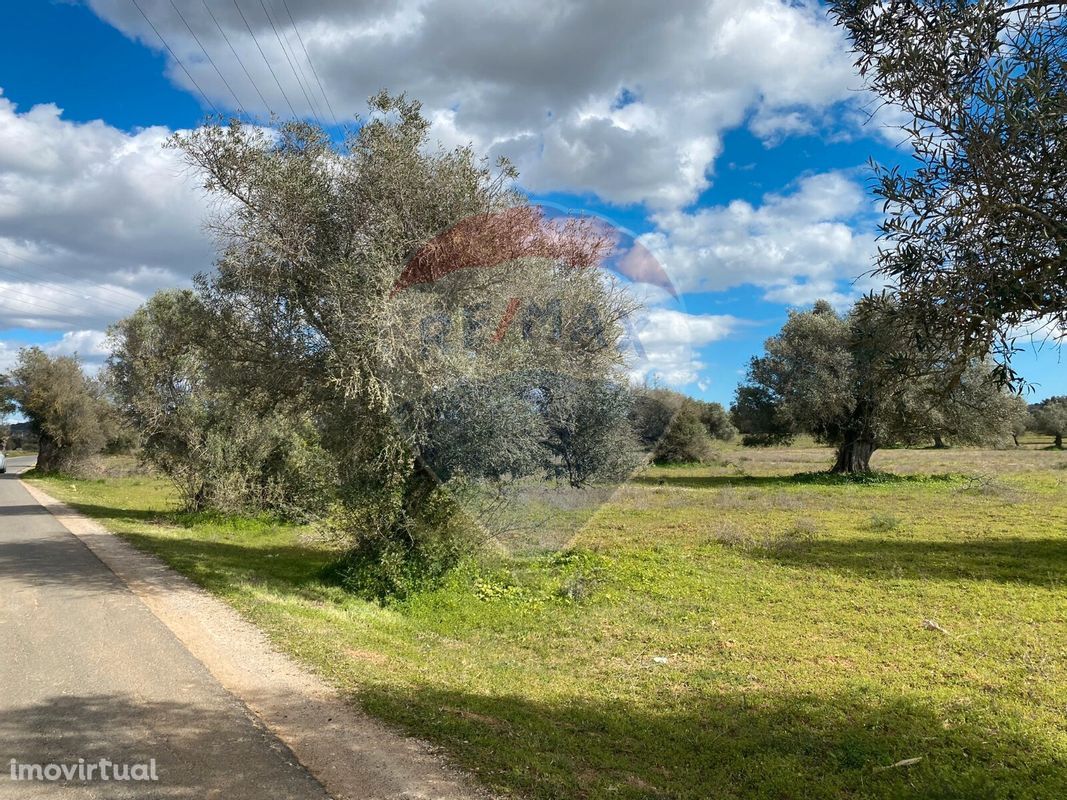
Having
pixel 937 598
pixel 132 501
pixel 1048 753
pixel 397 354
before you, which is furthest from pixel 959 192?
pixel 132 501

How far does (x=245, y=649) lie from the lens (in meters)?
7.93

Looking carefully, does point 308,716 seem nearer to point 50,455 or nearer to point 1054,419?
point 50,455

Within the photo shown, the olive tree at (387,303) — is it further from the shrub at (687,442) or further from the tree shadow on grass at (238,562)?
the shrub at (687,442)

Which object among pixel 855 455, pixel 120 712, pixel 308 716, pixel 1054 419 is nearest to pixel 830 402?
pixel 855 455

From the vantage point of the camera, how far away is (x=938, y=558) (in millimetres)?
14820

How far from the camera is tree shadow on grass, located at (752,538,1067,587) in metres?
13.2

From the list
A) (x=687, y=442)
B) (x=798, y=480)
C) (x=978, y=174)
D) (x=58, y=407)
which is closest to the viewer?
(x=978, y=174)

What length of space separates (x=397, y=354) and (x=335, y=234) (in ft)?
9.30

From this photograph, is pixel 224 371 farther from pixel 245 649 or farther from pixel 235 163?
pixel 245 649

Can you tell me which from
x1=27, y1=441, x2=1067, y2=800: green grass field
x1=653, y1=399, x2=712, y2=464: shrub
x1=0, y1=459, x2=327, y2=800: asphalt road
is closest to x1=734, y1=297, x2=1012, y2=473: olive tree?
x1=653, y1=399, x2=712, y2=464: shrub

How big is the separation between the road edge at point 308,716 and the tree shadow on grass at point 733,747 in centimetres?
31

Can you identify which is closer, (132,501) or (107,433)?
(132,501)

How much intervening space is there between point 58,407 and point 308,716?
156 ft

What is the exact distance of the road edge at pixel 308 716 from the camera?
4797 mm
